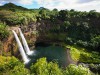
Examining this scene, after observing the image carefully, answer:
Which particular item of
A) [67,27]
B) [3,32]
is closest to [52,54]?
[3,32]

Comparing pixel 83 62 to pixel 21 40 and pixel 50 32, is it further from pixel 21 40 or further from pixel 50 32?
pixel 50 32

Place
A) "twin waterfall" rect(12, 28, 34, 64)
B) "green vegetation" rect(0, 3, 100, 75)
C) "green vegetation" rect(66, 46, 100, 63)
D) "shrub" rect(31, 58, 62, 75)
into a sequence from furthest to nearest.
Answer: "green vegetation" rect(0, 3, 100, 75) < "twin waterfall" rect(12, 28, 34, 64) < "green vegetation" rect(66, 46, 100, 63) < "shrub" rect(31, 58, 62, 75)

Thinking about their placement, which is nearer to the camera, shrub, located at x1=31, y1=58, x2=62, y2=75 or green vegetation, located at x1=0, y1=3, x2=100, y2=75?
shrub, located at x1=31, y1=58, x2=62, y2=75

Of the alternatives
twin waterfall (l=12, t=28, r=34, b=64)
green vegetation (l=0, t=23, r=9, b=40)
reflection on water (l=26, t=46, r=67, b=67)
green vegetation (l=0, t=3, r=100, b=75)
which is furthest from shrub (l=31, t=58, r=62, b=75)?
green vegetation (l=0, t=3, r=100, b=75)

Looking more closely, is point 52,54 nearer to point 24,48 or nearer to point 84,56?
point 24,48

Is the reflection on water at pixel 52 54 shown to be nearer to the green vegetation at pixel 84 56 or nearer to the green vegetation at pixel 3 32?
the green vegetation at pixel 84 56

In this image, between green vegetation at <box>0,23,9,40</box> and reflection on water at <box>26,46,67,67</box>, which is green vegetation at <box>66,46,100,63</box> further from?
green vegetation at <box>0,23,9,40</box>

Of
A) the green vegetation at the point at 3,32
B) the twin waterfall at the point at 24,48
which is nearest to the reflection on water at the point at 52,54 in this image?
the twin waterfall at the point at 24,48

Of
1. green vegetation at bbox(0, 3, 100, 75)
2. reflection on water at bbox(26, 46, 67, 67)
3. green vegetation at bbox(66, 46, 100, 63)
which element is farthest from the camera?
green vegetation at bbox(0, 3, 100, 75)
